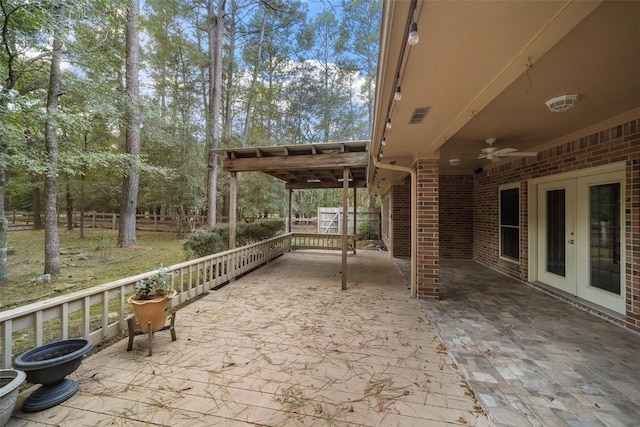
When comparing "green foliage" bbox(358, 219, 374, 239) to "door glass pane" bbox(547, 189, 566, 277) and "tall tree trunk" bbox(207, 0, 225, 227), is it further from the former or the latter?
"door glass pane" bbox(547, 189, 566, 277)

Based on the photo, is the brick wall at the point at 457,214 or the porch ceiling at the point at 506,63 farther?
the brick wall at the point at 457,214

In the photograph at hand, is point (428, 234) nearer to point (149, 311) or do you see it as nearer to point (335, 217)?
point (149, 311)

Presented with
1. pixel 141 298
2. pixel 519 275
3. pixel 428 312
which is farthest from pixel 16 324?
pixel 519 275

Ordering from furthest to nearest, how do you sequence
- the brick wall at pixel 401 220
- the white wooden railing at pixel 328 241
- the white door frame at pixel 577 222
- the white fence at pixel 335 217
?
the white fence at pixel 335 217 → the white wooden railing at pixel 328 241 → the brick wall at pixel 401 220 → the white door frame at pixel 577 222

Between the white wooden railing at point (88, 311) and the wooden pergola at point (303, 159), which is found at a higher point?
the wooden pergola at point (303, 159)

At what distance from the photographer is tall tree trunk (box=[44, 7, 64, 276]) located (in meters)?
4.87

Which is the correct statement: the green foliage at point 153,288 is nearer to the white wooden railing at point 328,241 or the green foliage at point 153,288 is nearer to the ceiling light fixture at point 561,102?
the ceiling light fixture at point 561,102

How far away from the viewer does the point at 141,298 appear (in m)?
2.61

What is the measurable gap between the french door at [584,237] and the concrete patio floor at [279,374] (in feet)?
7.83

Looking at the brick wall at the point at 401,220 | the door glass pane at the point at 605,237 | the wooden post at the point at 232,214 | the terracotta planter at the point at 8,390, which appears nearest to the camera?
the terracotta planter at the point at 8,390

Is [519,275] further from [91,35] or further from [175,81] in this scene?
[175,81]

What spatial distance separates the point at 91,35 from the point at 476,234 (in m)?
11.0

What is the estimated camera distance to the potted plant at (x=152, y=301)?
2504 millimetres

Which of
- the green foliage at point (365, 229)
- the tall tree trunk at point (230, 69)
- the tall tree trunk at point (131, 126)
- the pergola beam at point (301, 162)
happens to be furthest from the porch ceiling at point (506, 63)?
the tall tree trunk at point (230, 69)
